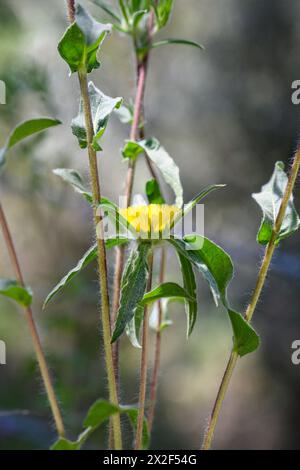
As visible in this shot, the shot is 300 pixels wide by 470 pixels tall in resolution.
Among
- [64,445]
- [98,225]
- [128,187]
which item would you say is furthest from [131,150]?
[64,445]

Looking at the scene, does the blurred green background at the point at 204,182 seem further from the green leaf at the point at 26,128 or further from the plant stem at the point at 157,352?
the green leaf at the point at 26,128

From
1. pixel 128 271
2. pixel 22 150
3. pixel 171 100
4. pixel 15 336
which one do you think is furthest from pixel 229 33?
pixel 128 271

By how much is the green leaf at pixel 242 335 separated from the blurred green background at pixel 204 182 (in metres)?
0.95

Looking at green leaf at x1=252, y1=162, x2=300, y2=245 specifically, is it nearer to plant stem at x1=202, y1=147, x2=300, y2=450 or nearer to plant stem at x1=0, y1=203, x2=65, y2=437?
plant stem at x1=202, y1=147, x2=300, y2=450

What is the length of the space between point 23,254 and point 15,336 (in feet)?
0.69

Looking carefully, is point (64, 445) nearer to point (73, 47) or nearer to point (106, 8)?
point (73, 47)

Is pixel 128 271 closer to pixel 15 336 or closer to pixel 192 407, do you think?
pixel 15 336

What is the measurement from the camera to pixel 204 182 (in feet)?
4.92

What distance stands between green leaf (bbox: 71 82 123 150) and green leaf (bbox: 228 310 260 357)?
13 centimetres

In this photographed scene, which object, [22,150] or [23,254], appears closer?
[22,150]

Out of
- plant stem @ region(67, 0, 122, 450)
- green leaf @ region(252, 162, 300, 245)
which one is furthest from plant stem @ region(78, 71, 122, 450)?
green leaf @ region(252, 162, 300, 245)

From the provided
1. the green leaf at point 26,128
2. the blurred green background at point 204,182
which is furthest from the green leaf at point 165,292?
the blurred green background at point 204,182

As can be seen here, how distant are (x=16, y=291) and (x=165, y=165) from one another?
0.47 feet

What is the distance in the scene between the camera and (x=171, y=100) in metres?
1.48
